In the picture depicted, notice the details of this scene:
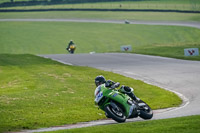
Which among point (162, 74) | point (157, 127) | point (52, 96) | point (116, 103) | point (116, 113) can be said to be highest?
point (157, 127)

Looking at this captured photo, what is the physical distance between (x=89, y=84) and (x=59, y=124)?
798 cm

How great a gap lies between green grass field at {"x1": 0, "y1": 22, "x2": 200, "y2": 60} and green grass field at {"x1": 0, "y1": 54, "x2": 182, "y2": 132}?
102 ft

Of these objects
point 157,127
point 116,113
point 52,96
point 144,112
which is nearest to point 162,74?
point 52,96

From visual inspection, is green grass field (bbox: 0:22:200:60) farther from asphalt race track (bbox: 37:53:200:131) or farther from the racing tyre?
the racing tyre

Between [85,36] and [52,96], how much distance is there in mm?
50539

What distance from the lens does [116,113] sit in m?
14.0

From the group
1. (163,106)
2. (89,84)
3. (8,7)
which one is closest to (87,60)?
(89,84)

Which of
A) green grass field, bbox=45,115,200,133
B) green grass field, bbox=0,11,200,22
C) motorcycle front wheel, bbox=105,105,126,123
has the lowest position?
green grass field, bbox=0,11,200,22

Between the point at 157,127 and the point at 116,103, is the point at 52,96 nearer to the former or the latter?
the point at 116,103

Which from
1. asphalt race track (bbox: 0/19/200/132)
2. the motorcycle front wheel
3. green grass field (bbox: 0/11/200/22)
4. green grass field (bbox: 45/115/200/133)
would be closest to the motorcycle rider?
the motorcycle front wheel

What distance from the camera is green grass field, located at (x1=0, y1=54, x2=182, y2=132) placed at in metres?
15.3

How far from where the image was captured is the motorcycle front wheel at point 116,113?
1384 cm

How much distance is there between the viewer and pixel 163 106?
59.6ft

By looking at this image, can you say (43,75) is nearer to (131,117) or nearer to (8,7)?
(131,117)
